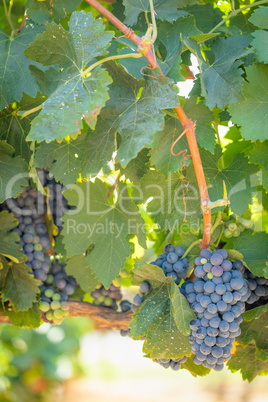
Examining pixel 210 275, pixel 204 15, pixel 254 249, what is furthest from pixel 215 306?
pixel 204 15

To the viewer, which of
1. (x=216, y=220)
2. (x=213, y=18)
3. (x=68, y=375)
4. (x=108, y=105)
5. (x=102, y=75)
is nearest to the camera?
(x=102, y=75)

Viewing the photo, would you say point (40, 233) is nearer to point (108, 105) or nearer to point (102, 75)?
point (108, 105)

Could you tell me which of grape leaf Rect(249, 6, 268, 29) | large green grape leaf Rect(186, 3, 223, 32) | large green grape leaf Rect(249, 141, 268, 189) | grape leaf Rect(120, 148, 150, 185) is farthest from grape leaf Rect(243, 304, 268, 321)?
large green grape leaf Rect(186, 3, 223, 32)

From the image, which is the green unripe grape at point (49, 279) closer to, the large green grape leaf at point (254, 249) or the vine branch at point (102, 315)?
the vine branch at point (102, 315)

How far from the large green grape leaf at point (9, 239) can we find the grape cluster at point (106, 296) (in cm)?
30

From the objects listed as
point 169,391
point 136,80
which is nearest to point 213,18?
point 136,80

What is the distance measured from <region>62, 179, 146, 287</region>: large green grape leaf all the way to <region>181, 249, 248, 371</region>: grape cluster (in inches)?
8.6

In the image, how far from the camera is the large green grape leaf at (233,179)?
106 cm

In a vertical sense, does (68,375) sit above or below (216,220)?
below

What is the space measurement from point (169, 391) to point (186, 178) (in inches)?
224

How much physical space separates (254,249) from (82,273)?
20.8 inches

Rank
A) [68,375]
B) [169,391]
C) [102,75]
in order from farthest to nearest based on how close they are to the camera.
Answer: [169,391] < [68,375] < [102,75]

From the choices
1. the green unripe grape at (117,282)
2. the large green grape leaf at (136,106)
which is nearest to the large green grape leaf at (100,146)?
the large green grape leaf at (136,106)

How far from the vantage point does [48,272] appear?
4.44 ft
